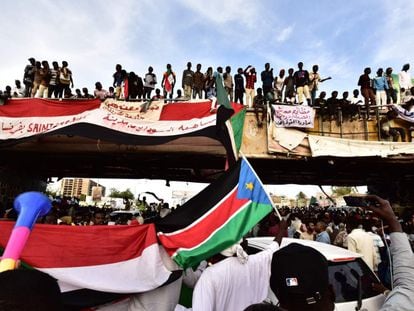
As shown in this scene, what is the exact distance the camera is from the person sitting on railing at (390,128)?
10.6m

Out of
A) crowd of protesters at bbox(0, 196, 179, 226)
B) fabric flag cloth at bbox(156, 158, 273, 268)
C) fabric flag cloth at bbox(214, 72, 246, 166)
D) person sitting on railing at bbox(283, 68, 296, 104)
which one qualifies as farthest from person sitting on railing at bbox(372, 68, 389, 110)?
fabric flag cloth at bbox(156, 158, 273, 268)

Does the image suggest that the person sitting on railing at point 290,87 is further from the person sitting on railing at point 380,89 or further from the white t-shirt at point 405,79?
the white t-shirt at point 405,79


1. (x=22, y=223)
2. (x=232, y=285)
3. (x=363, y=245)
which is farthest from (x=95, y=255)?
(x=363, y=245)

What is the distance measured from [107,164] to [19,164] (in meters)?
3.53

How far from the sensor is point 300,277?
1416mm

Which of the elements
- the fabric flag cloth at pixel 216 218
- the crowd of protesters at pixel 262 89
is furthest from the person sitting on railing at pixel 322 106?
the fabric flag cloth at pixel 216 218

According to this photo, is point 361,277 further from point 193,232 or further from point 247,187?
point 193,232

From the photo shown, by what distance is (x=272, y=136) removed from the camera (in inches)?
396

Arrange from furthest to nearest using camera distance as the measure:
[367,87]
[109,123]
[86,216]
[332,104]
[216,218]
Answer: [367,87] < [332,104] < [86,216] < [109,123] < [216,218]

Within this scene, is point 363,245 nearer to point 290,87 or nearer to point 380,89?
point 290,87

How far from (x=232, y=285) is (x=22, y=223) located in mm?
1711

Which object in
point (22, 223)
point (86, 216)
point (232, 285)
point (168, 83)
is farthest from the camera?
point (168, 83)

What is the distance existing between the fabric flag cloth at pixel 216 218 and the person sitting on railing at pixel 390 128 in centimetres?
894

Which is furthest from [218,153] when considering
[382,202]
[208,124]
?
[382,202]
